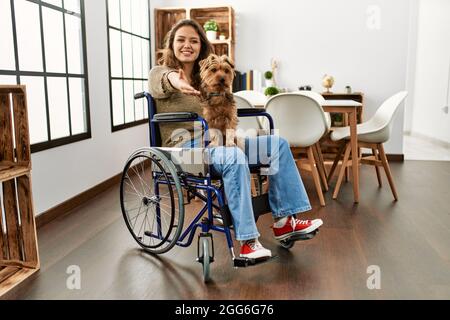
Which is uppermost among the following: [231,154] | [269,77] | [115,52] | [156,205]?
[115,52]

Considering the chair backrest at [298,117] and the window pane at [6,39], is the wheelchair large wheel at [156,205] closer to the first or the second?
the window pane at [6,39]

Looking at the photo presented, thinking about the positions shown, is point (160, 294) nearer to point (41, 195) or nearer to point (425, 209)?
point (41, 195)

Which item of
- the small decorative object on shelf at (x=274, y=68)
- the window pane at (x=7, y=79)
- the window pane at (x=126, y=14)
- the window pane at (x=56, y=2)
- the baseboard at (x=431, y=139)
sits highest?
the window pane at (x=126, y=14)

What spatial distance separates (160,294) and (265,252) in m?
0.45

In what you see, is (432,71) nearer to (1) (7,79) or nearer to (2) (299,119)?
(2) (299,119)

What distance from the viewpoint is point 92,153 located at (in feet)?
10.6

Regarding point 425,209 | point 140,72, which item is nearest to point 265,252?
point 425,209

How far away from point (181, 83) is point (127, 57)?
7.69 feet

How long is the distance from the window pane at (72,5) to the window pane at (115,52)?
539 millimetres

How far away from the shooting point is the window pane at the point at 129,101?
157 inches

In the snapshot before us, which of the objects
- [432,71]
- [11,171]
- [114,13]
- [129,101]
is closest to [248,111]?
[11,171]

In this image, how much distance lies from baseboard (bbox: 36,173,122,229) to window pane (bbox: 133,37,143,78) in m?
1.19

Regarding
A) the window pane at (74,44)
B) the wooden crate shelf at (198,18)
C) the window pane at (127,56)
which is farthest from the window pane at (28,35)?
the wooden crate shelf at (198,18)

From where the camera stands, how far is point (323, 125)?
9.64 feet
